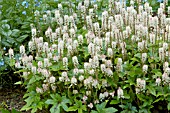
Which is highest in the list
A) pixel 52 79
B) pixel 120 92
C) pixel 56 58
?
pixel 56 58

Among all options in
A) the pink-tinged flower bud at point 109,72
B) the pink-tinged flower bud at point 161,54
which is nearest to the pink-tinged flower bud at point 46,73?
the pink-tinged flower bud at point 109,72

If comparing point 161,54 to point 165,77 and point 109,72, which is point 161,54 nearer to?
point 165,77

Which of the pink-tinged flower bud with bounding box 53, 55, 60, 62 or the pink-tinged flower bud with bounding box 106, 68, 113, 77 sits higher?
the pink-tinged flower bud with bounding box 53, 55, 60, 62

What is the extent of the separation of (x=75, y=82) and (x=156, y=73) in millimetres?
756

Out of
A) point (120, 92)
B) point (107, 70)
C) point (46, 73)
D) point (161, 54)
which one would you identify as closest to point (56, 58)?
point (46, 73)

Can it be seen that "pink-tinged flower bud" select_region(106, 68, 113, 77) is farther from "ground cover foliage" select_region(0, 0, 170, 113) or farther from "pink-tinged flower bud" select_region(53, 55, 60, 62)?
"pink-tinged flower bud" select_region(53, 55, 60, 62)

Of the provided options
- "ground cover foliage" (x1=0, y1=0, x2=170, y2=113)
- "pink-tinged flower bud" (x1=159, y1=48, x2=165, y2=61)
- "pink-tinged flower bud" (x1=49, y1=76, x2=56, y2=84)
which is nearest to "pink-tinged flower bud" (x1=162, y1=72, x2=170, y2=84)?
"ground cover foliage" (x1=0, y1=0, x2=170, y2=113)

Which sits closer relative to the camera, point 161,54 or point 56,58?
point 161,54

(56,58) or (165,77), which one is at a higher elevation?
(56,58)

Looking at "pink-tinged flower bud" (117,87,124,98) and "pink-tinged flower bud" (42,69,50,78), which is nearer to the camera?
"pink-tinged flower bud" (117,87,124,98)

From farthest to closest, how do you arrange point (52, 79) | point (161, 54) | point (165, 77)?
point (52, 79) < point (161, 54) < point (165, 77)

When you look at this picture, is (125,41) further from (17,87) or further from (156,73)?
(17,87)

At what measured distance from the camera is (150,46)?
12.5ft

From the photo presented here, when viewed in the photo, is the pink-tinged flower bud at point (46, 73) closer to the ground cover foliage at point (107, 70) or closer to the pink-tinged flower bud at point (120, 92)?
the ground cover foliage at point (107, 70)
